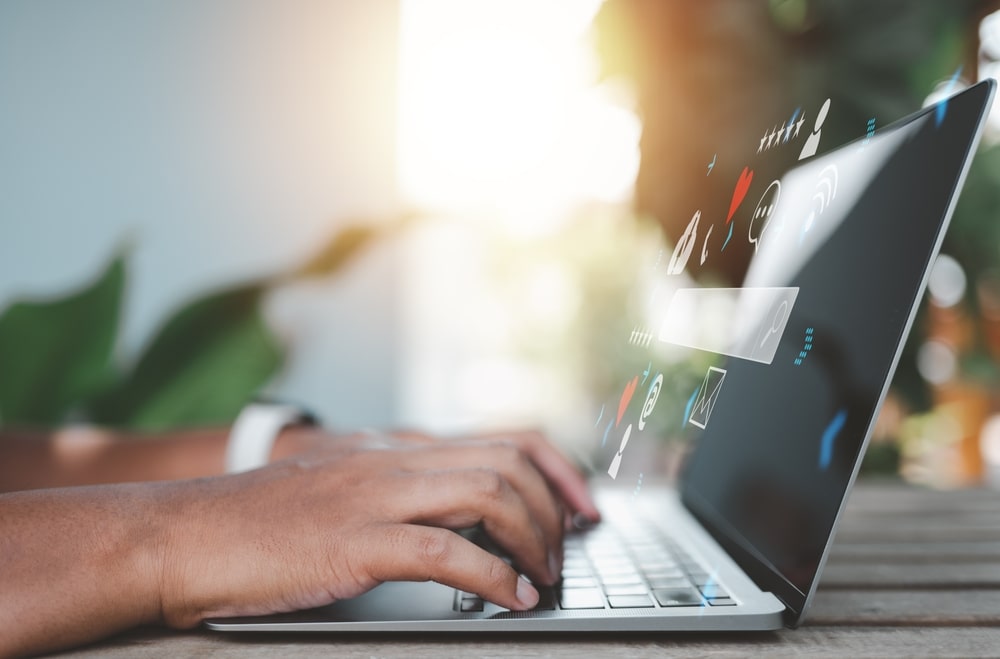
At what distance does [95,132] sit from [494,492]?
5.62 feet

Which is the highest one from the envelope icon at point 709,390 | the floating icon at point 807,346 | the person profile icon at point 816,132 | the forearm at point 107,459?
the person profile icon at point 816,132

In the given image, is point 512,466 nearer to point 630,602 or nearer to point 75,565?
point 630,602

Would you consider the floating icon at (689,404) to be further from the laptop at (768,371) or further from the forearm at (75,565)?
the forearm at (75,565)

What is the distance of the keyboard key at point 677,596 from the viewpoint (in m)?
0.37

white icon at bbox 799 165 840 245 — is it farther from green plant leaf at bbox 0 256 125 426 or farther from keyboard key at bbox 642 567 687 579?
green plant leaf at bbox 0 256 125 426

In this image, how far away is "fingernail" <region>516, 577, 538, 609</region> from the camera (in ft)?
1.20

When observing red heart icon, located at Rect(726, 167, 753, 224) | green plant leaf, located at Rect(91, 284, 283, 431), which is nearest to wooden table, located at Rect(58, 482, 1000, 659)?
red heart icon, located at Rect(726, 167, 753, 224)

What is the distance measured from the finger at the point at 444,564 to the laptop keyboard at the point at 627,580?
0.02 meters

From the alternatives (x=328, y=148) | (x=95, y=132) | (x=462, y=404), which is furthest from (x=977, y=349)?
(x=95, y=132)

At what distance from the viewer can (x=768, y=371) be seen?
42cm

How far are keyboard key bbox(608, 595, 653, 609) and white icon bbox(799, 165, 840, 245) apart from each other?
0.67 ft

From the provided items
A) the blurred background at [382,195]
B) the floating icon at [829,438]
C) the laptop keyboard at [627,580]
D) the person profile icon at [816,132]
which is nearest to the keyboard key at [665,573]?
the laptop keyboard at [627,580]

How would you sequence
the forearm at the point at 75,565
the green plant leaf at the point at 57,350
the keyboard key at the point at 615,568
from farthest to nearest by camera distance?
the green plant leaf at the point at 57,350 < the keyboard key at the point at 615,568 < the forearm at the point at 75,565

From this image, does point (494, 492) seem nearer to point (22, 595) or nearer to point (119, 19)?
point (22, 595)
